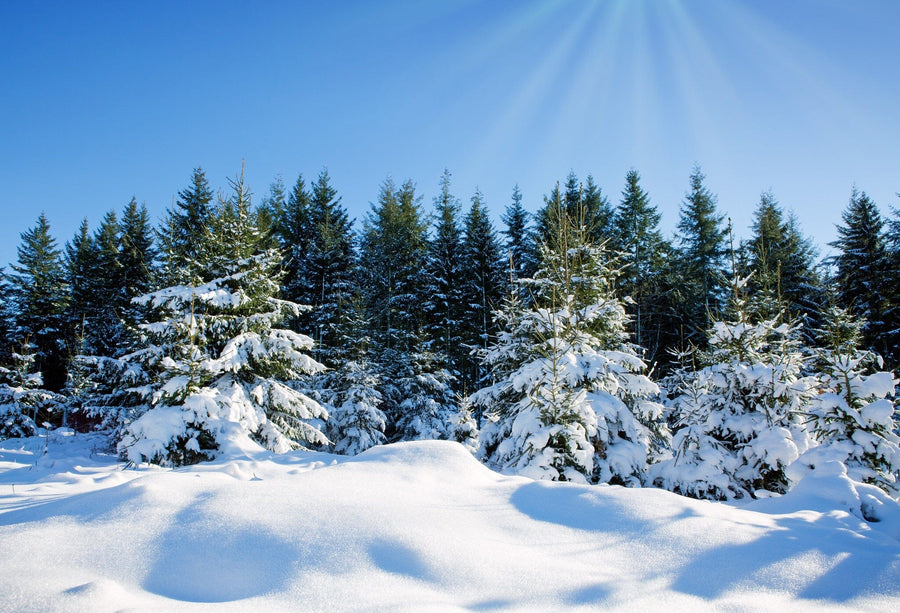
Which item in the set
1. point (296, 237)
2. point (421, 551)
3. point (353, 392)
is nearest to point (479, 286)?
point (353, 392)

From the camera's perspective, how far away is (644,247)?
82.1 ft

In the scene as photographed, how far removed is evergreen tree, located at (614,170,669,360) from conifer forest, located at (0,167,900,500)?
0.48ft

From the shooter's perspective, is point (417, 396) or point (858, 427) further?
point (417, 396)

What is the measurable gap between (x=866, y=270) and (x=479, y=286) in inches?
697

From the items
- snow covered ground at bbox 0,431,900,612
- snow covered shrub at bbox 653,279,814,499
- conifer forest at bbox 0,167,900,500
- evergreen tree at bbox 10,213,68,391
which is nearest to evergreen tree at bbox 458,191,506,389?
conifer forest at bbox 0,167,900,500

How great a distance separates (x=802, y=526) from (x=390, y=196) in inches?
1029

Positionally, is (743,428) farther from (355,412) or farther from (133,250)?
(133,250)

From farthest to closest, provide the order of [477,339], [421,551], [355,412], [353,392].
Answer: [477,339] → [353,392] → [355,412] → [421,551]

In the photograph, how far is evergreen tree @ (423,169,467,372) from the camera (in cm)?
2130

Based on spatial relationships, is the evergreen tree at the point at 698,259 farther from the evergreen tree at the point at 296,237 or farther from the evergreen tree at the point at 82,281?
the evergreen tree at the point at 82,281

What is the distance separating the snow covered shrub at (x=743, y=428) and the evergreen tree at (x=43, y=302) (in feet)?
106

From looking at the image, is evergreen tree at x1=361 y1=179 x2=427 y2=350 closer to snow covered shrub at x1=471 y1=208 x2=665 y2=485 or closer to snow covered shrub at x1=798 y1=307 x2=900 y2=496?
snow covered shrub at x1=471 y1=208 x2=665 y2=485

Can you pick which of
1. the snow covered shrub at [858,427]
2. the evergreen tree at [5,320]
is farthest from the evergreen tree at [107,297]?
the snow covered shrub at [858,427]

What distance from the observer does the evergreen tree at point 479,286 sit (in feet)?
70.7
